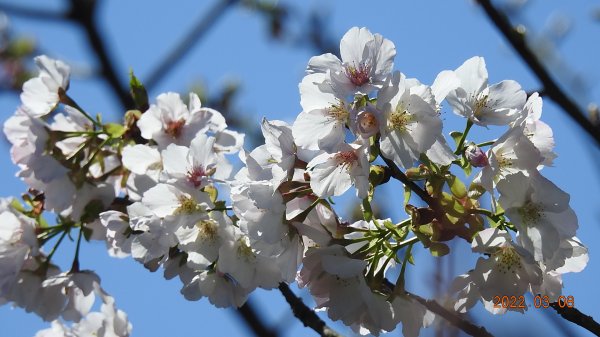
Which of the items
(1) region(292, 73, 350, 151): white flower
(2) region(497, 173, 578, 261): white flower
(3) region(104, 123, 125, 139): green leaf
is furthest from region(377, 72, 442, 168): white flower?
(3) region(104, 123, 125, 139): green leaf

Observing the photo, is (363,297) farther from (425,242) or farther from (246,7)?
(246,7)

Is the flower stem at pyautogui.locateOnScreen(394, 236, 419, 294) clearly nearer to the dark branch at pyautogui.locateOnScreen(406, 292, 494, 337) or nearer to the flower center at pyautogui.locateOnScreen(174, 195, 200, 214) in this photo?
the dark branch at pyautogui.locateOnScreen(406, 292, 494, 337)

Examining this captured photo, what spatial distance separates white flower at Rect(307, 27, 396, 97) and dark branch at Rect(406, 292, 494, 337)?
0.58m

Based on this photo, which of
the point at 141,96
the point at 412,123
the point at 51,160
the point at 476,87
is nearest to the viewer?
the point at 412,123

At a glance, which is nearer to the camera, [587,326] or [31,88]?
[587,326]

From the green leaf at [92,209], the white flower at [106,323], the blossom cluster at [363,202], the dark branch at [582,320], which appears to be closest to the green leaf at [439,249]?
the blossom cluster at [363,202]

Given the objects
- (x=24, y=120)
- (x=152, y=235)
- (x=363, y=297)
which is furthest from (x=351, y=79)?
(x=24, y=120)

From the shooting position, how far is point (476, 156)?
1.77 meters

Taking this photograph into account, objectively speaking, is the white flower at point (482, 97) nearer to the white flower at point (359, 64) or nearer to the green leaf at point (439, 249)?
the white flower at point (359, 64)

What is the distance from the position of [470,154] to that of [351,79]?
33 cm

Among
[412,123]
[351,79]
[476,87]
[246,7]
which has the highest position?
[351,79]

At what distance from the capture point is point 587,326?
1.79 meters

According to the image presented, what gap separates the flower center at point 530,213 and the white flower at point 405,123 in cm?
25

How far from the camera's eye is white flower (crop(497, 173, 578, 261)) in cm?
170
